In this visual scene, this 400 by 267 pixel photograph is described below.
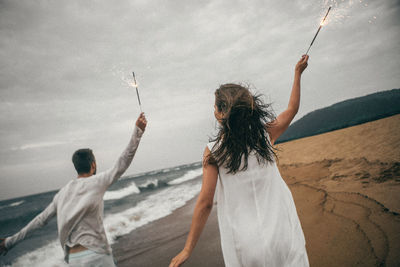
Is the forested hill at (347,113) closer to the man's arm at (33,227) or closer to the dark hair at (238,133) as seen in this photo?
the dark hair at (238,133)

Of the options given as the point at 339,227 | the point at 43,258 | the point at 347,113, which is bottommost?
the point at 43,258

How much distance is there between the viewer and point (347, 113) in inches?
2162

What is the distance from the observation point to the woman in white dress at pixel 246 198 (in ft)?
3.68

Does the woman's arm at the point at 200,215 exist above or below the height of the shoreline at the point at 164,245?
above

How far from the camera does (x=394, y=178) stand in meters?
4.61

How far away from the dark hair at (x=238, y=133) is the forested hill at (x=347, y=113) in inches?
1772

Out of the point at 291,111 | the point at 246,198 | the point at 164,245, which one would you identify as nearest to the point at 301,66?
the point at 291,111

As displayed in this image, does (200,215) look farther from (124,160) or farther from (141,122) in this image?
(141,122)

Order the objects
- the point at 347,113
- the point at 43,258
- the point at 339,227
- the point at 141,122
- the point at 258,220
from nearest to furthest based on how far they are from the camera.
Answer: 1. the point at 258,220
2. the point at 141,122
3. the point at 339,227
4. the point at 43,258
5. the point at 347,113

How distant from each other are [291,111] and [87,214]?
2190 mm

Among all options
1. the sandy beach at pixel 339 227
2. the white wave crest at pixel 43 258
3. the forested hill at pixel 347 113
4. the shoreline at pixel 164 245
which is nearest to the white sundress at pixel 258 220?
the sandy beach at pixel 339 227

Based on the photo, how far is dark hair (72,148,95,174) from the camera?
2023mm

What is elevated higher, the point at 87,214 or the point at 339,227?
the point at 87,214

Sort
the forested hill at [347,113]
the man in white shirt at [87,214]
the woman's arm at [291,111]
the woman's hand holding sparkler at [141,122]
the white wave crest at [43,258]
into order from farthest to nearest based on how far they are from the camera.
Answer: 1. the forested hill at [347,113]
2. the white wave crest at [43,258]
3. the woman's hand holding sparkler at [141,122]
4. the man in white shirt at [87,214]
5. the woman's arm at [291,111]
